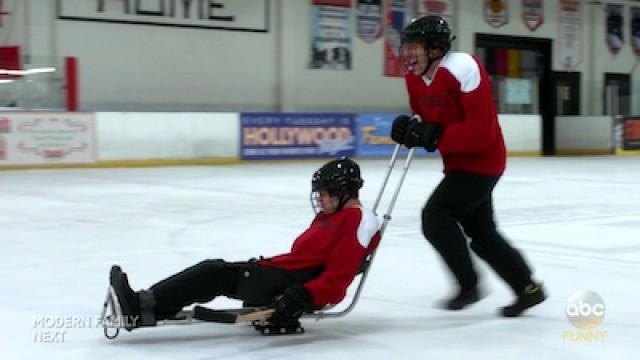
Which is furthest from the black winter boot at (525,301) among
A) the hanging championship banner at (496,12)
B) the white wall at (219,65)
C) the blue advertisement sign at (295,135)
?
the hanging championship banner at (496,12)

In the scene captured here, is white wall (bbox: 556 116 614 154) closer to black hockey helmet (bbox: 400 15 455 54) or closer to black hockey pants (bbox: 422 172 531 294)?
black hockey pants (bbox: 422 172 531 294)

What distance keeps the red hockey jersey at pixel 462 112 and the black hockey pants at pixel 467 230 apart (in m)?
0.07

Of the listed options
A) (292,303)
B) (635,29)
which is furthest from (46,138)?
(635,29)

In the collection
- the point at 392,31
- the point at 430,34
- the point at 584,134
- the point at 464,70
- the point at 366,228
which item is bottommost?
the point at 584,134

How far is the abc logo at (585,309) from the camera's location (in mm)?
3904

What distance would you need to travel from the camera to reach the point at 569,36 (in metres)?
26.3

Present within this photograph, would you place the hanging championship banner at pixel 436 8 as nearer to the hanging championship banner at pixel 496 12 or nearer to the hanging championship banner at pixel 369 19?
the hanging championship banner at pixel 496 12

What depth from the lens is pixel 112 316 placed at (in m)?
3.39

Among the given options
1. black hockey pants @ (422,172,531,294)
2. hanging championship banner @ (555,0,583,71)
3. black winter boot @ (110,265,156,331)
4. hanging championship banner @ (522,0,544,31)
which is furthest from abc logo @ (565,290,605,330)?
hanging championship banner @ (555,0,583,71)

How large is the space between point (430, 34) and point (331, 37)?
17891 millimetres

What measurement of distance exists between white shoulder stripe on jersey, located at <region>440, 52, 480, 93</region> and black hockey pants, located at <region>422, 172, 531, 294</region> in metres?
0.39

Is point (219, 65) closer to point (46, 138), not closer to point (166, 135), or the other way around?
point (166, 135)

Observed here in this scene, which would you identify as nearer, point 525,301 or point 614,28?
point 525,301

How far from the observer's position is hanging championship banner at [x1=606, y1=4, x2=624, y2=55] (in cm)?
2728
